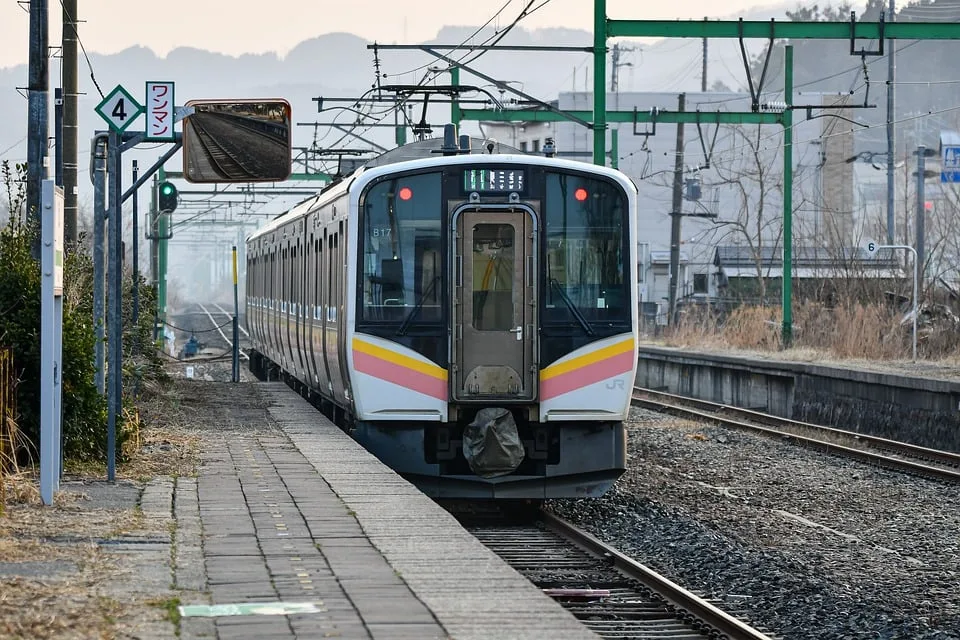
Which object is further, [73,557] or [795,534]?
[795,534]

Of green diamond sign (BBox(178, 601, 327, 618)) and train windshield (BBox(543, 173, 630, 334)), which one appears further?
train windshield (BBox(543, 173, 630, 334))

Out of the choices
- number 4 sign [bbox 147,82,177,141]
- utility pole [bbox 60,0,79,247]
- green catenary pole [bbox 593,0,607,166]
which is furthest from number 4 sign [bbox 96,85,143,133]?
green catenary pole [bbox 593,0,607,166]

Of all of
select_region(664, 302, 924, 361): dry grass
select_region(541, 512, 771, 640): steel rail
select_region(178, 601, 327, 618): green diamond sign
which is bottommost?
select_region(541, 512, 771, 640): steel rail

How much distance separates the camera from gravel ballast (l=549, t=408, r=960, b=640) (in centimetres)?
867

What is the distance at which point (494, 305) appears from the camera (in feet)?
40.3

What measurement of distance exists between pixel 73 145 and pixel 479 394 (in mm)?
7307

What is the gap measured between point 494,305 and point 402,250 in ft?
2.82

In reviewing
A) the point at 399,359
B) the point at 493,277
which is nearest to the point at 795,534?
the point at 493,277

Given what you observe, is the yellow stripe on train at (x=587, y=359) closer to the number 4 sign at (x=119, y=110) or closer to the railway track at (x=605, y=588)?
the railway track at (x=605, y=588)

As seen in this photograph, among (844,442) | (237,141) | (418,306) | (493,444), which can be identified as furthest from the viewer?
(844,442)

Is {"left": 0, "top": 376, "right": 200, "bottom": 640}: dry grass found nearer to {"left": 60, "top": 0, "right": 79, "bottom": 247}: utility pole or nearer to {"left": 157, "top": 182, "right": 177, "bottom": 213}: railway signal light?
{"left": 60, "top": 0, "right": 79, "bottom": 247}: utility pole

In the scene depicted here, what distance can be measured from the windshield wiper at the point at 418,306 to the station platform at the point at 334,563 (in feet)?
3.38

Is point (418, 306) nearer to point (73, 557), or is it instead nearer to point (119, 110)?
point (119, 110)

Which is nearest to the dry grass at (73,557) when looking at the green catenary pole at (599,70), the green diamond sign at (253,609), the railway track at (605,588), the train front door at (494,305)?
the green diamond sign at (253,609)
